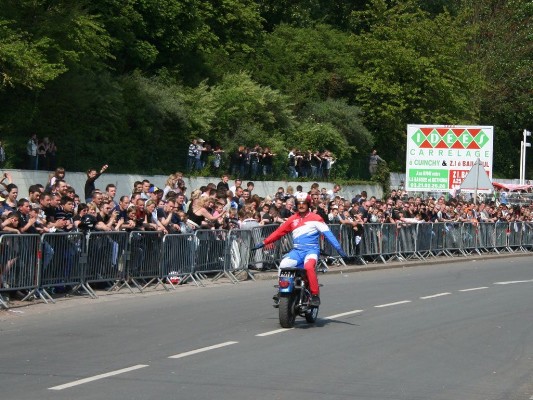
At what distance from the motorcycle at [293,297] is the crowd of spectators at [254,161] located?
71.7ft

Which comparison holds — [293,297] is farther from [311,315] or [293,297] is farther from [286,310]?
[311,315]

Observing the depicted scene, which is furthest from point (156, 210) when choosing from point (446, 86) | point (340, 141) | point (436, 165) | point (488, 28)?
point (488, 28)

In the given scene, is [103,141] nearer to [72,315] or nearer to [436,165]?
[436,165]

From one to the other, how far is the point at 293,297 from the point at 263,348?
2220 mm

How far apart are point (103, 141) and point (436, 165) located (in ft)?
37.8

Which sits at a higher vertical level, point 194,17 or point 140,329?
point 194,17

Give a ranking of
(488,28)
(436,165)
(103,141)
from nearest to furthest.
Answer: (103,141) → (436,165) → (488,28)

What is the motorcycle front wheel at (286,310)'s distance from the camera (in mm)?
15445

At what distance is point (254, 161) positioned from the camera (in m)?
40.3

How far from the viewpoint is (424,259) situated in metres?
33.5

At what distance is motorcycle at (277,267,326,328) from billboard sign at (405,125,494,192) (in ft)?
77.5

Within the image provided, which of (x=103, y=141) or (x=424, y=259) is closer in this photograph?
(x=424, y=259)

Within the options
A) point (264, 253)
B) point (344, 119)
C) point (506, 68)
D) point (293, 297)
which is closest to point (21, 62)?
point (264, 253)

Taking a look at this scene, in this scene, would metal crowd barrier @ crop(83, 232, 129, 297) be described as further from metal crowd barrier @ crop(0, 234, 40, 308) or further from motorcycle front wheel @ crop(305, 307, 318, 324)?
motorcycle front wheel @ crop(305, 307, 318, 324)
